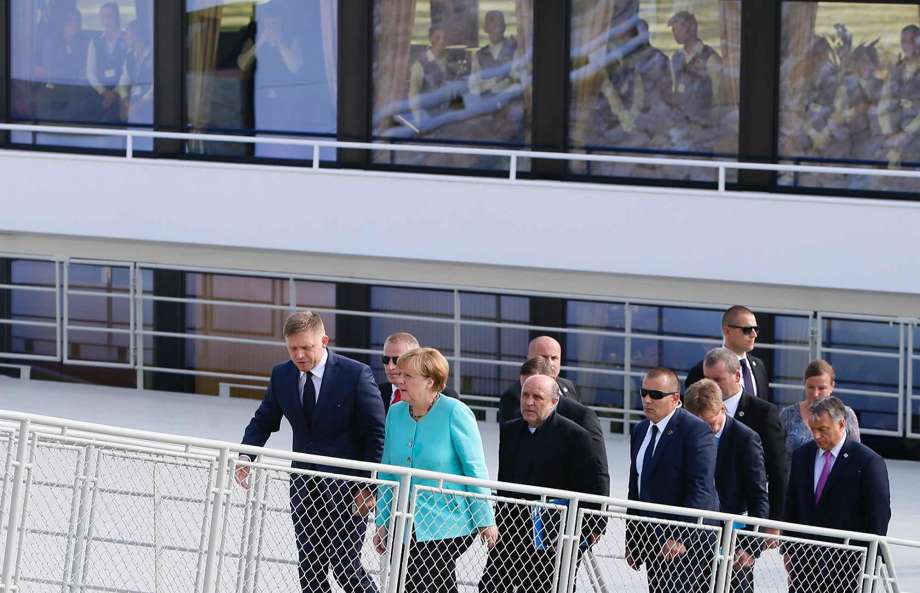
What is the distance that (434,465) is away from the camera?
25.9 ft

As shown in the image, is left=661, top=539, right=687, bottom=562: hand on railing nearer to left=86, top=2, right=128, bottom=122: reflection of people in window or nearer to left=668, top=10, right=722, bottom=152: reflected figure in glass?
left=668, top=10, right=722, bottom=152: reflected figure in glass

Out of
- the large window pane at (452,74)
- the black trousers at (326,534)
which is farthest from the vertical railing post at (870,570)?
the large window pane at (452,74)

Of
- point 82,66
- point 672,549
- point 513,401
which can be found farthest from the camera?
point 82,66

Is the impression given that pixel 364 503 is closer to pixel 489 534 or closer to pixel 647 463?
pixel 489 534

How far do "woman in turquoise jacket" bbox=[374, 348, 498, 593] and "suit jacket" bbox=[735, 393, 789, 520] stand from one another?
1713mm

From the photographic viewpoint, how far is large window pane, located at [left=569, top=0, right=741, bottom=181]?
14367mm

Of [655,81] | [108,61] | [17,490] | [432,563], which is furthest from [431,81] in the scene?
[17,490]

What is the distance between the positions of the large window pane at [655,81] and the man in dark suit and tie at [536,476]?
6548mm

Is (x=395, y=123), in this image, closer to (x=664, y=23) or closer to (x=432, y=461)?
(x=664, y=23)

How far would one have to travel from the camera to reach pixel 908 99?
14016 millimetres

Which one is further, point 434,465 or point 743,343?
point 743,343

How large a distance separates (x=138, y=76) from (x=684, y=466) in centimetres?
891

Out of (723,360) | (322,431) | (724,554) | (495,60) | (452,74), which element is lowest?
(724,554)

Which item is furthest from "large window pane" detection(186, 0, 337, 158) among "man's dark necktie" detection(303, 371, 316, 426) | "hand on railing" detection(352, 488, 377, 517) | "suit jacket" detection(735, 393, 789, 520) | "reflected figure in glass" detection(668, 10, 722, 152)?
"hand on railing" detection(352, 488, 377, 517)
